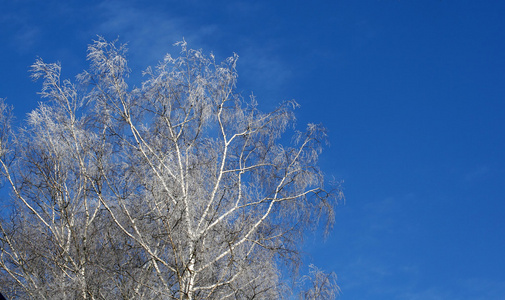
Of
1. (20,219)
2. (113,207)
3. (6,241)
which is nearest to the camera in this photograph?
(113,207)

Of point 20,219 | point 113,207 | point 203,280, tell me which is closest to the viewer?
point 203,280

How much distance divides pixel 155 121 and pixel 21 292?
4676 millimetres

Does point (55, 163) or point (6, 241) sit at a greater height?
point (55, 163)

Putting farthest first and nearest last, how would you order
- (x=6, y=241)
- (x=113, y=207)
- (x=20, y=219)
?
(x=20, y=219) → (x=6, y=241) → (x=113, y=207)

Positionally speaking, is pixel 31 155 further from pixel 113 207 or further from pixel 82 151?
pixel 113 207

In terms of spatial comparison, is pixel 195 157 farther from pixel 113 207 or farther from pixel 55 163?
pixel 55 163

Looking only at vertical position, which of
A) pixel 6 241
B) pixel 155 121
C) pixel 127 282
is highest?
pixel 155 121

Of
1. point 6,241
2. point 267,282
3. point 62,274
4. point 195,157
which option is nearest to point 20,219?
point 6,241

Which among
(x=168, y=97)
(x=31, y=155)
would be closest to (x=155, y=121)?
(x=168, y=97)

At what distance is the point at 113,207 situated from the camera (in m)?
12.8

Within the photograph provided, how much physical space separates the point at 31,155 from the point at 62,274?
2828 millimetres

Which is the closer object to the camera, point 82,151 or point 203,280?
point 203,280

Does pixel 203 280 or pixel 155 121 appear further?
pixel 155 121

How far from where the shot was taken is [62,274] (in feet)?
43.4
